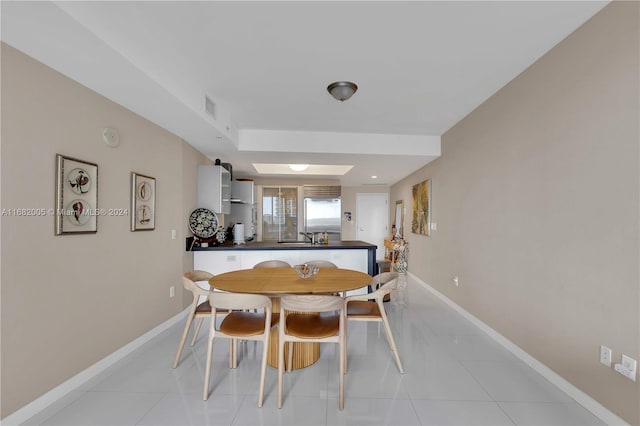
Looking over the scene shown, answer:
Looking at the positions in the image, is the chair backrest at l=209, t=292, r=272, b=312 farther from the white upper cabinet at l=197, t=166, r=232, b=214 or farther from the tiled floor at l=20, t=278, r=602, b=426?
the white upper cabinet at l=197, t=166, r=232, b=214

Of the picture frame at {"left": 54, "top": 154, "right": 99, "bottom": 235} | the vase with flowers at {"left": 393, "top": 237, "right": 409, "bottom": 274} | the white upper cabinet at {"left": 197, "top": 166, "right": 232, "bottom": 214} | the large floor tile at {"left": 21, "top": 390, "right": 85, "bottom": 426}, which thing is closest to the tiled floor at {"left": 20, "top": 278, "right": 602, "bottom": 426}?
the large floor tile at {"left": 21, "top": 390, "right": 85, "bottom": 426}

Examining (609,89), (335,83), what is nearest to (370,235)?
(335,83)

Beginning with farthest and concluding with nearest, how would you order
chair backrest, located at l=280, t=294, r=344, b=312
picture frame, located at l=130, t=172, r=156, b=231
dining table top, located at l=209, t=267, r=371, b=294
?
picture frame, located at l=130, t=172, r=156, b=231 → dining table top, located at l=209, t=267, r=371, b=294 → chair backrest, located at l=280, t=294, r=344, b=312

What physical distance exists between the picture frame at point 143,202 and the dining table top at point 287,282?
1.07 m

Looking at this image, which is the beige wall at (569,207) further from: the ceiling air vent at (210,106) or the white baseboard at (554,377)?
the ceiling air vent at (210,106)

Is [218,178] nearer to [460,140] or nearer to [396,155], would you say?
[396,155]

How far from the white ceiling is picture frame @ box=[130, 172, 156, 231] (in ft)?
2.17

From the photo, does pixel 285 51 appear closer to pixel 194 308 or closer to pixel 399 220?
pixel 194 308

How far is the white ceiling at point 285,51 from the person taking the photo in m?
1.61

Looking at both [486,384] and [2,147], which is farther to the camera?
[486,384]

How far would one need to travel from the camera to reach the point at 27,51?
5.45ft

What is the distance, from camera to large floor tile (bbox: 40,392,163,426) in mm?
1681

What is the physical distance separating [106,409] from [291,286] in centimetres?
147

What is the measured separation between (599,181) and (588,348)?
3.67ft
